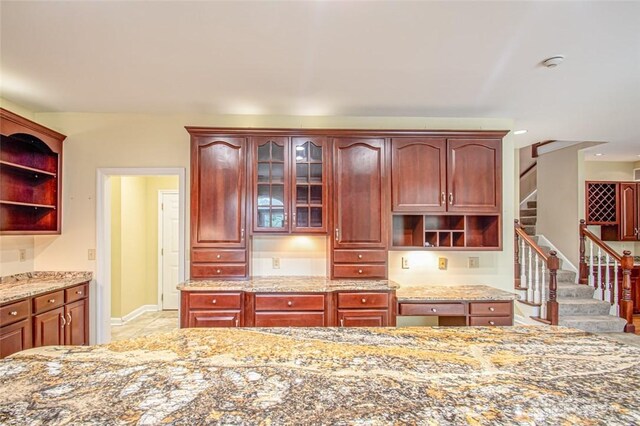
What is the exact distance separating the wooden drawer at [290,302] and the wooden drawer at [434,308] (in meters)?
0.78

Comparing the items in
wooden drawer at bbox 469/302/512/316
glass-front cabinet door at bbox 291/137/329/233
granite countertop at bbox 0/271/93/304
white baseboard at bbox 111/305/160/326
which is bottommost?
white baseboard at bbox 111/305/160/326

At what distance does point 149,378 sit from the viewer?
42.4 inches

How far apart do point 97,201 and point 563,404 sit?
4030 mm

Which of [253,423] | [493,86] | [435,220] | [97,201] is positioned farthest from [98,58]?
[435,220]

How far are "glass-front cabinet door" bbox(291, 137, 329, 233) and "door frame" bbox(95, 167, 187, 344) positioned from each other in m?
1.22

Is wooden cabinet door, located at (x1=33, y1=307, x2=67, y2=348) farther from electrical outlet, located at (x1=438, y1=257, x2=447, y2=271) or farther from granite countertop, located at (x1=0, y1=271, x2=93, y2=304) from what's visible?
electrical outlet, located at (x1=438, y1=257, x2=447, y2=271)

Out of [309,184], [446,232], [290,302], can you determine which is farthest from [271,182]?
[446,232]

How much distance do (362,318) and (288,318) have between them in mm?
673

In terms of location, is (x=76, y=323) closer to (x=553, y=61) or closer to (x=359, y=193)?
(x=359, y=193)

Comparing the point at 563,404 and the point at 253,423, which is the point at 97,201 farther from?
the point at 563,404

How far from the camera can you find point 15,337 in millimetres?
2570

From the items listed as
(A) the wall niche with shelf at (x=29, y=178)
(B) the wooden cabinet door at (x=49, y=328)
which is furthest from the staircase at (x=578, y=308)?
(A) the wall niche with shelf at (x=29, y=178)

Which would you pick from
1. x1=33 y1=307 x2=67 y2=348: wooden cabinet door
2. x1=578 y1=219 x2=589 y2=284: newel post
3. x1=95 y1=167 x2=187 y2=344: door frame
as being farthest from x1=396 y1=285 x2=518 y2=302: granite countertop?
x1=33 y1=307 x2=67 y2=348: wooden cabinet door

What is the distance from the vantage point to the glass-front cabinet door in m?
3.29
